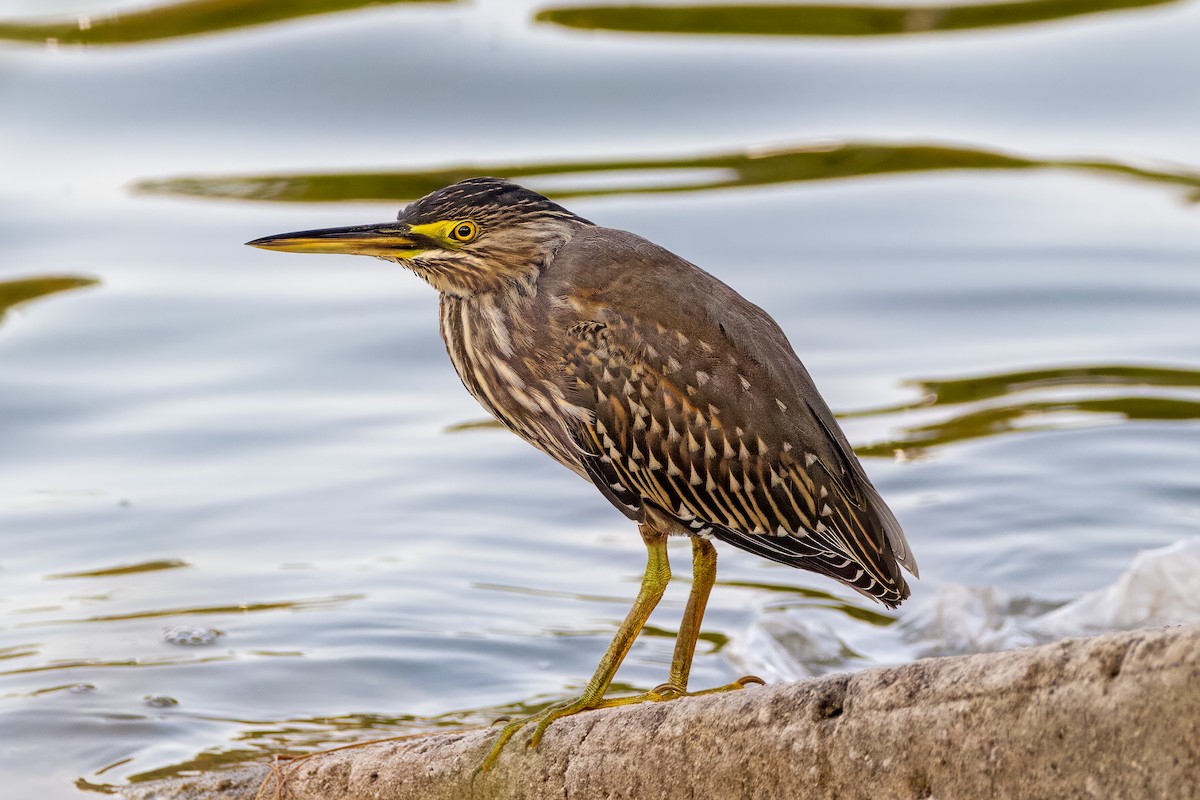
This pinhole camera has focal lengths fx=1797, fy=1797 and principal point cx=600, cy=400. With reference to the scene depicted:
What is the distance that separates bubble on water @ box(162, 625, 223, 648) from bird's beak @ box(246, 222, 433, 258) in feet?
11.4

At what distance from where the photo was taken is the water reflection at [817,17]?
1583cm

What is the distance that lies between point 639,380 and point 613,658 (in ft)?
2.55

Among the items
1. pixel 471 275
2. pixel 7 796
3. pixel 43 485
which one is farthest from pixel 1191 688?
pixel 43 485

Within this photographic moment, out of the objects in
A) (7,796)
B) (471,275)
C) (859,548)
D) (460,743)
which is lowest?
(7,796)

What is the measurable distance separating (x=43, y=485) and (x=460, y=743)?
5646mm

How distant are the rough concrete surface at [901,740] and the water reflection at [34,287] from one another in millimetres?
8097

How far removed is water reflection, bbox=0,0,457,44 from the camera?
15.5 metres

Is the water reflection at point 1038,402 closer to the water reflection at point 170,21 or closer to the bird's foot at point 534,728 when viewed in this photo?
the bird's foot at point 534,728

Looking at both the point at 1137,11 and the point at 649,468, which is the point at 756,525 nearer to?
the point at 649,468

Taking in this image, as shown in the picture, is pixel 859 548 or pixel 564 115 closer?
pixel 859 548

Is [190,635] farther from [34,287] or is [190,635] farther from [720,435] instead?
[34,287]

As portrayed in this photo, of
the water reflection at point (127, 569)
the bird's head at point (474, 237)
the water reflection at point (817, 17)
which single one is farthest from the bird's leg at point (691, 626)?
the water reflection at point (817, 17)

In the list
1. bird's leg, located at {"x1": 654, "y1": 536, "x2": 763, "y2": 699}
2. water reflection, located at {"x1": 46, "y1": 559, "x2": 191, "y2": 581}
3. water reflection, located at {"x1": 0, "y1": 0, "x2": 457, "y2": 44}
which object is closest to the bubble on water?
water reflection, located at {"x1": 46, "y1": 559, "x2": 191, "y2": 581}

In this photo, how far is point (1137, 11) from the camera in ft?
53.4
